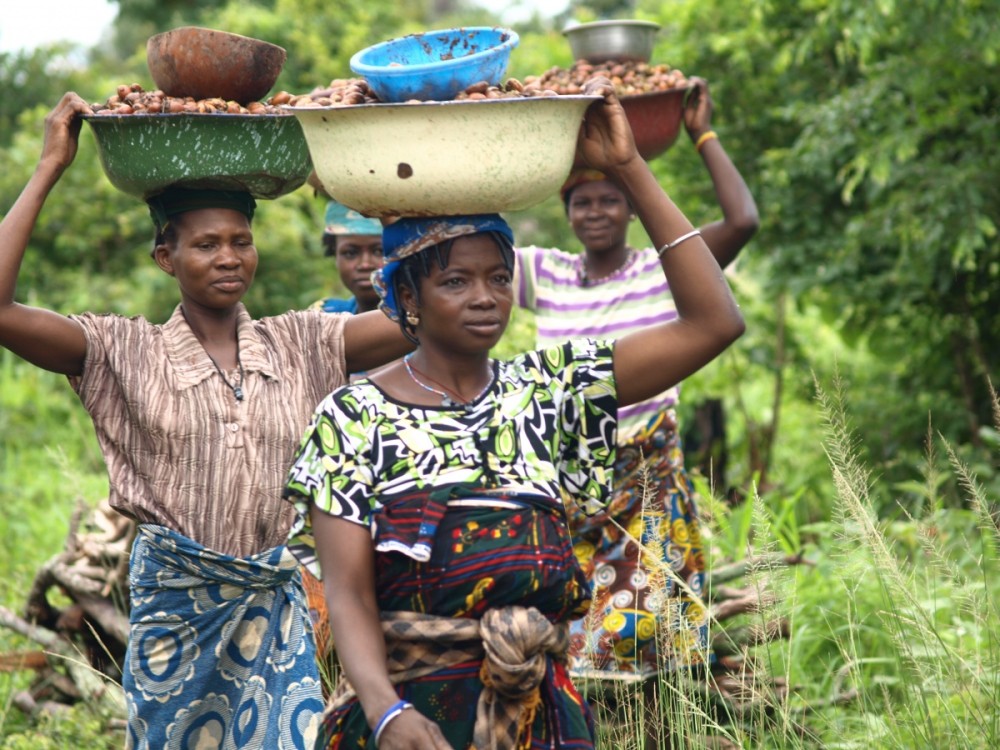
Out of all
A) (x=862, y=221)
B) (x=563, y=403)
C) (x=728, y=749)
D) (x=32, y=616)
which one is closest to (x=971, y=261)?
(x=862, y=221)

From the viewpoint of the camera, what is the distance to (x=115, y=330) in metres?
3.41

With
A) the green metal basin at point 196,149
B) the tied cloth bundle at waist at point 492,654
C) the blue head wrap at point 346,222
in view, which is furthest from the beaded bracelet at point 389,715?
the blue head wrap at point 346,222

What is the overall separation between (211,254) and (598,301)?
173 centimetres

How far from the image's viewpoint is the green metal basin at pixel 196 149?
325 centimetres

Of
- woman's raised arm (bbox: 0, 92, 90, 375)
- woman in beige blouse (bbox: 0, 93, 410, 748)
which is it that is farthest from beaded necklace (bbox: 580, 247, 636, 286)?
woman's raised arm (bbox: 0, 92, 90, 375)

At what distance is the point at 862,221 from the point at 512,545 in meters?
4.85

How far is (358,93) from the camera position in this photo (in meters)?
2.81

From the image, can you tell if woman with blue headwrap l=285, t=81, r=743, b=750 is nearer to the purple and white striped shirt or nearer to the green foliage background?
the purple and white striped shirt

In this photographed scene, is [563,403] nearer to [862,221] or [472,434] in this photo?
[472,434]

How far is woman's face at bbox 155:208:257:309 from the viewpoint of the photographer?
3.45 metres

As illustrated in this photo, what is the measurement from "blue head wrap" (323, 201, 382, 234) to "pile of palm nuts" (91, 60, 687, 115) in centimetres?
103

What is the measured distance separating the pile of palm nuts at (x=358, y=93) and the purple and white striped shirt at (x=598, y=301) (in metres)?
0.62

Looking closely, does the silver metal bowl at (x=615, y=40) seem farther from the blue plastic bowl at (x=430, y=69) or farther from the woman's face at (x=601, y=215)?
the blue plastic bowl at (x=430, y=69)

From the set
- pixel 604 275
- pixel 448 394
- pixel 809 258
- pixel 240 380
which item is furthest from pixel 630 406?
pixel 809 258
